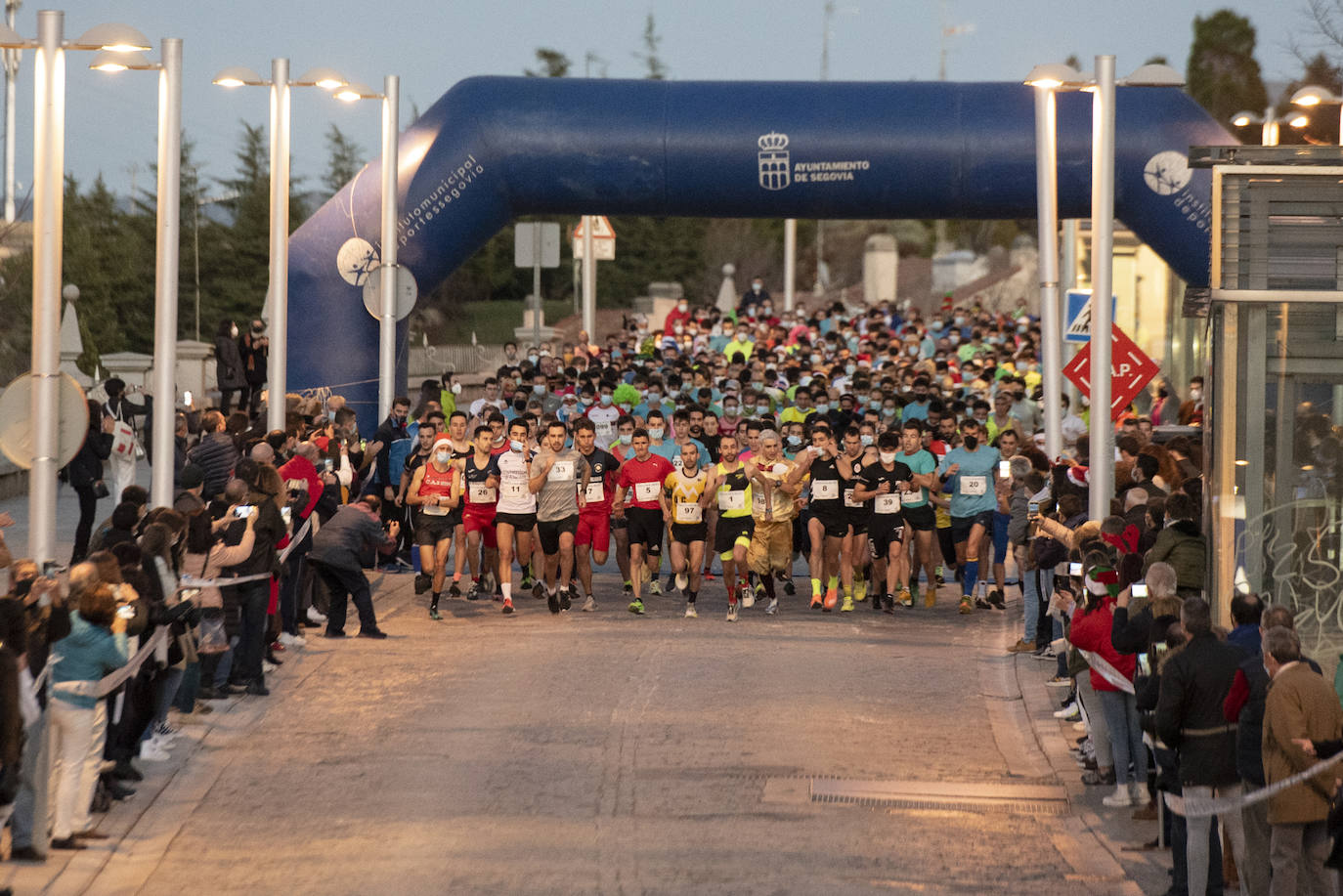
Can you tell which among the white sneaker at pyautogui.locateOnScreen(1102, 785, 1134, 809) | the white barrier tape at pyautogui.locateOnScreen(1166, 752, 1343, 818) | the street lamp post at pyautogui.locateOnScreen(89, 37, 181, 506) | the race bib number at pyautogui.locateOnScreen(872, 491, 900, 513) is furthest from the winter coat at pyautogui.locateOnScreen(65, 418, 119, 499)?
the white barrier tape at pyautogui.locateOnScreen(1166, 752, 1343, 818)

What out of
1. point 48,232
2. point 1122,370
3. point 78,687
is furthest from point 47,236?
point 1122,370

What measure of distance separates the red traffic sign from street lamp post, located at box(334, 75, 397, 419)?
7.61 metres

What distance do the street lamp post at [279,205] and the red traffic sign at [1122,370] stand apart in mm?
7830

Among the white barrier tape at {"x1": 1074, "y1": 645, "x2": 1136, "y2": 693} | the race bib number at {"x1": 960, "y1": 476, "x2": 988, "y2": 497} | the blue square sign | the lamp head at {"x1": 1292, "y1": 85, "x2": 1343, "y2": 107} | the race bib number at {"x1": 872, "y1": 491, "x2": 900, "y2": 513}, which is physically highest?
the lamp head at {"x1": 1292, "y1": 85, "x2": 1343, "y2": 107}

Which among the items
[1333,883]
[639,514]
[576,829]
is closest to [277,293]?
[639,514]

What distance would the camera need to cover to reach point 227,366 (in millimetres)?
26703

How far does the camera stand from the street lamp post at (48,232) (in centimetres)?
1171

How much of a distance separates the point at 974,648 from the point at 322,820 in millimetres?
7310

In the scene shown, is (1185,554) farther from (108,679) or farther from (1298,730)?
(108,679)

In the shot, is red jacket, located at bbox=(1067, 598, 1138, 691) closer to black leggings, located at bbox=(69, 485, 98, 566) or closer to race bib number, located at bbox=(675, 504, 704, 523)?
race bib number, located at bbox=(675, 504, 704, 523)

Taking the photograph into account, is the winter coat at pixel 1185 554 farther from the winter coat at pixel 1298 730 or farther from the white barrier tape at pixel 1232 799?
the winter coat at pixel 1298 730

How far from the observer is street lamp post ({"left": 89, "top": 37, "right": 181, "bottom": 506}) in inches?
584

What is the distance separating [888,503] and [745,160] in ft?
17.7

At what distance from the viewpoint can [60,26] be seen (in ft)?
41.5
